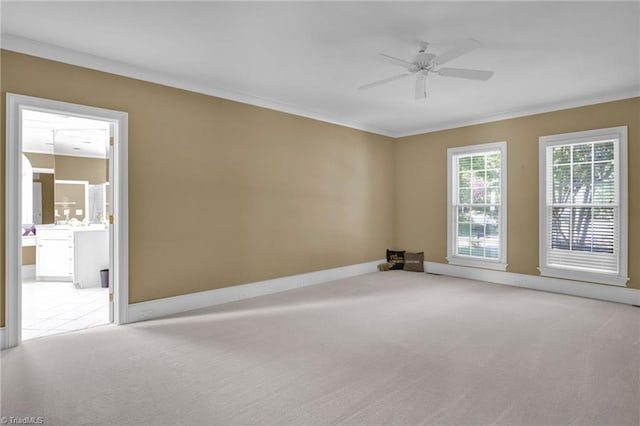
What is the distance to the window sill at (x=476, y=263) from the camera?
5956 millimetres

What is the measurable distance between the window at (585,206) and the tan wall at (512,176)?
11 centimetres

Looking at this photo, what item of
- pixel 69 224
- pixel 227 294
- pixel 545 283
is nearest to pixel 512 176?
pixel 545 283

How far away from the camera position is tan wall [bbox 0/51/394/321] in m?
3.90

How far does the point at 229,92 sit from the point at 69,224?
4366mm

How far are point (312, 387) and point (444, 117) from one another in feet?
16.6

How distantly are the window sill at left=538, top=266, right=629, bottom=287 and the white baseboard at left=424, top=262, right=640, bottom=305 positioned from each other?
58 mm

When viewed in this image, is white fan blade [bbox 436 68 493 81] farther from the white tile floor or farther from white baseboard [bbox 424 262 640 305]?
the white tile floor

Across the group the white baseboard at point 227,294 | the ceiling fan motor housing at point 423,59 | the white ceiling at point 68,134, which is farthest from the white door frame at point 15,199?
the ceiling fan motor housing at point 423,59

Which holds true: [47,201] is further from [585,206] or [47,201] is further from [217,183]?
[585,206]

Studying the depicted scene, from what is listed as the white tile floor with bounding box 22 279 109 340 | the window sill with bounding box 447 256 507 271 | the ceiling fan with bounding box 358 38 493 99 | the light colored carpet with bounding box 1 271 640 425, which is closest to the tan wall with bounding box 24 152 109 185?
the white tile floor with bounding box 22 279 109 340

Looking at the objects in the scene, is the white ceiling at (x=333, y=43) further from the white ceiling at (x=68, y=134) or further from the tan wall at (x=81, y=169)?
the tan wall at (x=81, y=169)

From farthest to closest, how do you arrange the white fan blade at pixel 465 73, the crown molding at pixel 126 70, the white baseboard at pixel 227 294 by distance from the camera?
the white baseboard at pixel 227 294 → the white fan blade at pixel 465 73 → the crown molding at pixel 126 70

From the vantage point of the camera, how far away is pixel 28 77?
331 centimetres

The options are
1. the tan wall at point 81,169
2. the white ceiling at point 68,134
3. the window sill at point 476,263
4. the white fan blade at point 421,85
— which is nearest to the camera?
the white fan blade at point 421,85
